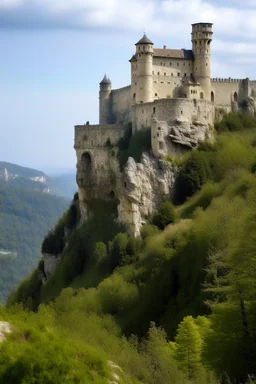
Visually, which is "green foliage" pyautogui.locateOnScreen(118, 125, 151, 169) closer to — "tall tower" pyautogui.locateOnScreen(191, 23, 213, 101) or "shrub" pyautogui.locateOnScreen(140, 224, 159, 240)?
"shrub" pyautogui.locateOnScreen(140, 224, 159, 240)

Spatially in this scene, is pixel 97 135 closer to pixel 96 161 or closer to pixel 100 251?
pixel 96 161

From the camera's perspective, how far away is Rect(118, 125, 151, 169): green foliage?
73188mm

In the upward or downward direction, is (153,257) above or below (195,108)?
below

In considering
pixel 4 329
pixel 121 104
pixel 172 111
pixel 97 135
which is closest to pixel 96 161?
pixel 97 135

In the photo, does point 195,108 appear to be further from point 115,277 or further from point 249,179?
point 115,277

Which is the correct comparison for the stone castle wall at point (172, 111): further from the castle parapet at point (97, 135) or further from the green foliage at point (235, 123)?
the castle parapet at point (97, 135)

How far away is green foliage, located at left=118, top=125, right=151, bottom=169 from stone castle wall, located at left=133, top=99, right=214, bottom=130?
86 cm

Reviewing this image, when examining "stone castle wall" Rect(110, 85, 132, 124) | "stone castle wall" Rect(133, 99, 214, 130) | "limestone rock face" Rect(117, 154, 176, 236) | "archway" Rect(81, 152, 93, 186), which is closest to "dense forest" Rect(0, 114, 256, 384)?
"limestone rock face" Rect(117, 154, 176, 236)

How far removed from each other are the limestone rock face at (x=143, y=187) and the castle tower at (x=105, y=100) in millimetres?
16580

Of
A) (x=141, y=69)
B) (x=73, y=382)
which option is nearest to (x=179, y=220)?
(x=141, y=69)

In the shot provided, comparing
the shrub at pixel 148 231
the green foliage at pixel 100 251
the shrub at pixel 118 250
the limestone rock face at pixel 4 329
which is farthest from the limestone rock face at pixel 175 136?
the limestone rock face at pixel 4 329

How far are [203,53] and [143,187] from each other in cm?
1708

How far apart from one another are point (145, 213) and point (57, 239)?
66.8ft

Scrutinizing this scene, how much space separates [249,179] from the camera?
65375 millimetres
